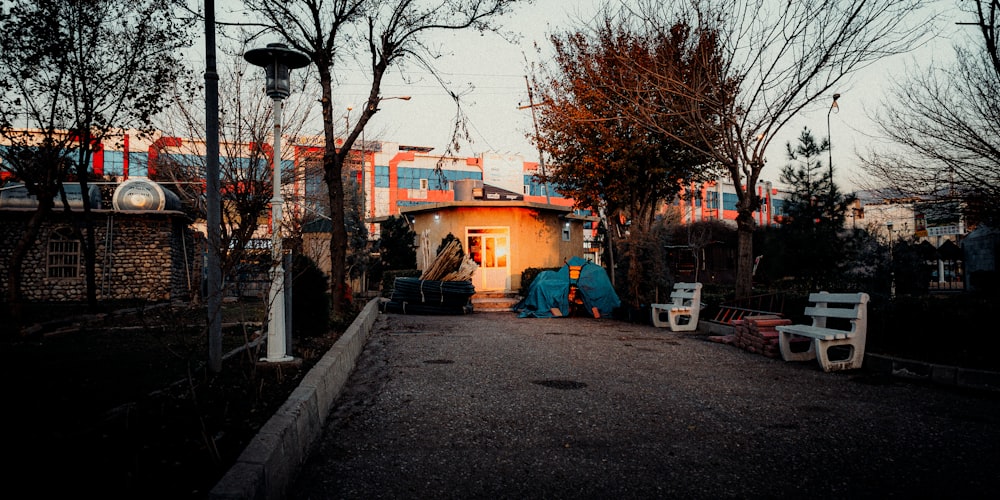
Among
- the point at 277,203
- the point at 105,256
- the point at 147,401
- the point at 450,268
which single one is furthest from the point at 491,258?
the point at 147,401

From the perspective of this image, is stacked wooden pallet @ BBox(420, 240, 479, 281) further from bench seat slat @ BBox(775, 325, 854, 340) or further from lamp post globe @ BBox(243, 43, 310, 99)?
bench seat slat @ BBox(775, 325, 854, 340)

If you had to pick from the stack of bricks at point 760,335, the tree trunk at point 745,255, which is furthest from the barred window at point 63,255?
the stack of bricks at point 760,335

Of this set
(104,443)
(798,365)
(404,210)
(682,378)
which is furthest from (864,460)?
(404,210)

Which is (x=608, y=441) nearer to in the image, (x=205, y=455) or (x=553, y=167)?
(x=205, y=455)

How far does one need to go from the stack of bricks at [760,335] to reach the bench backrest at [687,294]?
7.13 feet

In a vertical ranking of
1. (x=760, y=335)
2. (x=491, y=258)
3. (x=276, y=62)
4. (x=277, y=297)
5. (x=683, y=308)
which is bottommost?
(x=760, y=335)

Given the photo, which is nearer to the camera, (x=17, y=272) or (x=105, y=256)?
(x=17, y=272)

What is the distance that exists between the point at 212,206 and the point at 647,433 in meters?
4.48

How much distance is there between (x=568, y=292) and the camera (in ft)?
50.6

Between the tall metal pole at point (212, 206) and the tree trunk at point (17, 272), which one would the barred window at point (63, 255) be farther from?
the tall metal pole at point (212, 206)

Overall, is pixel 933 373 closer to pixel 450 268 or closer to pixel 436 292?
pixel 436 292

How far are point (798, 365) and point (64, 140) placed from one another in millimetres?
15185

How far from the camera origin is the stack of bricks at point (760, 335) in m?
8.18

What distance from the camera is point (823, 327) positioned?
7668 mm
